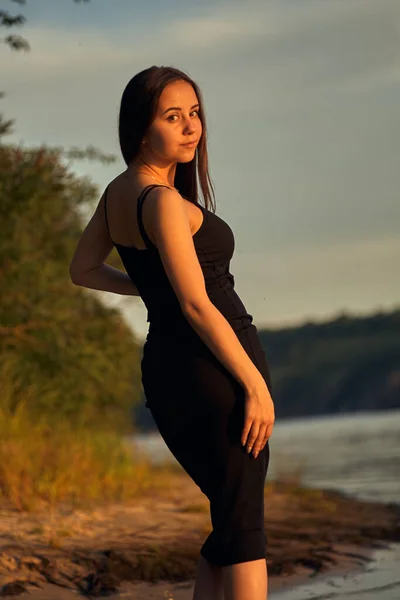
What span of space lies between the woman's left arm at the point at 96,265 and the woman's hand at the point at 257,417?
856 millimetres

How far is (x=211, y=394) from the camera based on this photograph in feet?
12.8

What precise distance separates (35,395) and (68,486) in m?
3.56

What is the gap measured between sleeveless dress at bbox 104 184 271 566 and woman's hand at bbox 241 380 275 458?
0.03m

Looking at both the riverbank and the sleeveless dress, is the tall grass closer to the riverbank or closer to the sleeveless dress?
the riverbank

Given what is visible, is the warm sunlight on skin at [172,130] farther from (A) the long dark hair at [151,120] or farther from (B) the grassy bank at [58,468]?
(B) the grassy bank at [58,468]

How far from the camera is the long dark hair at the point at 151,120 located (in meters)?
4.09

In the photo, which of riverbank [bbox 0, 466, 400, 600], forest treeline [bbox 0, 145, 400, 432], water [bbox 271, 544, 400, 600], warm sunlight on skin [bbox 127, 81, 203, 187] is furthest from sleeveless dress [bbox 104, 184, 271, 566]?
forest treeline [bbox 0, 145, 400, 432]

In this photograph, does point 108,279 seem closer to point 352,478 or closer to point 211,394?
point 211,394

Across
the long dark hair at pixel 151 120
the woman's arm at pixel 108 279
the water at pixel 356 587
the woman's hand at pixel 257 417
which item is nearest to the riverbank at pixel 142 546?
the water at pixel 356 587

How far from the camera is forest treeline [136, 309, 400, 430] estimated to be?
359ft

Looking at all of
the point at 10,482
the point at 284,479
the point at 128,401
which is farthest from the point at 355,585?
the point at 128,401

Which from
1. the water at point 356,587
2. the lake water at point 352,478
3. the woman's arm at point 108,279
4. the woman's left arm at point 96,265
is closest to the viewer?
the woman's left arm at point 96,265

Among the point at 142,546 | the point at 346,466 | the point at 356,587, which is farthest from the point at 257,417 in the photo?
the point at 346,466

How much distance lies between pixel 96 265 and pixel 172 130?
0.73 meters
